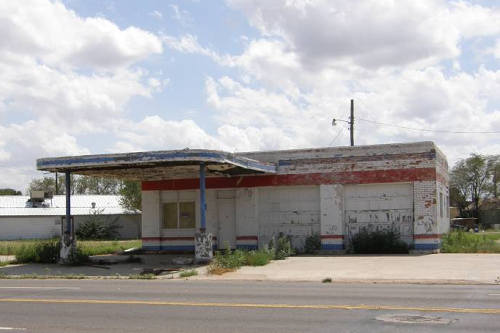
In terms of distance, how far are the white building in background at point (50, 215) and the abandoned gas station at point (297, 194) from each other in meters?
30.8

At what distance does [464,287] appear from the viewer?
16.5 m

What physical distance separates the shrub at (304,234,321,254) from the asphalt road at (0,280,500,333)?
1169 cm

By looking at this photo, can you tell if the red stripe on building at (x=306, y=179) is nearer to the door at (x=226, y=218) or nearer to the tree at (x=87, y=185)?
the door at (x=226, y=218)

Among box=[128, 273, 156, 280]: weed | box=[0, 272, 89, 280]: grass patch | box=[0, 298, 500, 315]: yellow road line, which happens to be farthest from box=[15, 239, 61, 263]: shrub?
box=[0, 298, 500, 315]: yellow road line

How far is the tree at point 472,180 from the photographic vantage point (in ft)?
238

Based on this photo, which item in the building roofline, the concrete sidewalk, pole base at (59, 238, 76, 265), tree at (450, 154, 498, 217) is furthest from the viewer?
tree at (450, 154, 498, 217)

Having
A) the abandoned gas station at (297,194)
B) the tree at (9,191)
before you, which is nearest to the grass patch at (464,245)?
the abandoned gas station at (297,194)

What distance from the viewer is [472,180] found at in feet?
239

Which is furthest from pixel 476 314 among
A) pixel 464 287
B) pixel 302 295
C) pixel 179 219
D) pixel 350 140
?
pixel 350 140

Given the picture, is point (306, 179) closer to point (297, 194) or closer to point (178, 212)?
point (297, 194)

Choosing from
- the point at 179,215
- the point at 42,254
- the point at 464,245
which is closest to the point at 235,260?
the point at 42,254

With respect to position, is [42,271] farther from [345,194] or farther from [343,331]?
[343,331]

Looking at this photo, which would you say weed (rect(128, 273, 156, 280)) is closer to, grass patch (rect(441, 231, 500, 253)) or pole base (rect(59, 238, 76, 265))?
pole base (rect(59, 238, 76, 265))

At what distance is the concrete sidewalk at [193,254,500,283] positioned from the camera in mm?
19219
